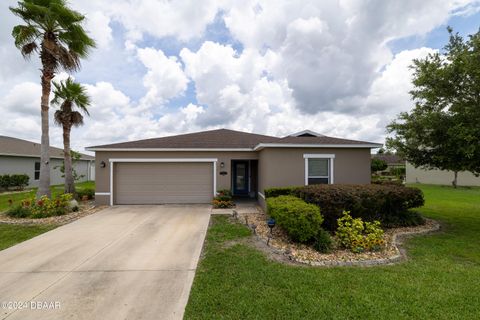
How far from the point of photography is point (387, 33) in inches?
388

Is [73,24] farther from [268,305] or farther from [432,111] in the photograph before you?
[432,111]

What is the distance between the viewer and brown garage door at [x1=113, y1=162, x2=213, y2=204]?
11.9m

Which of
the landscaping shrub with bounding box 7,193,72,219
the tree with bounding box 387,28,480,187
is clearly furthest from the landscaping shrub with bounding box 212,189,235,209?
the tree with bounding box 387,28,480,187

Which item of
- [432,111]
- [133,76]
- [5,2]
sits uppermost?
[5,2]

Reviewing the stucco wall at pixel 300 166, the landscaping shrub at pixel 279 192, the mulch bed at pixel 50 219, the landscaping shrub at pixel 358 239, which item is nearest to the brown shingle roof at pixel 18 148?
the mulch bed at pixel 50 219

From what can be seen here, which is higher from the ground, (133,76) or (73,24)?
(73,24)

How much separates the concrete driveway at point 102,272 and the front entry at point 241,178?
722 centimetres

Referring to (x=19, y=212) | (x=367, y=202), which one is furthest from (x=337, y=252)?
(x=19, y=212)

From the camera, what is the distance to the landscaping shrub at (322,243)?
17.8 feet

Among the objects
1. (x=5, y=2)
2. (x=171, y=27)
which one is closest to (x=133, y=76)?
(x=171, y=27)

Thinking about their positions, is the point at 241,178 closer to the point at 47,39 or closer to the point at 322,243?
the point at 322,243

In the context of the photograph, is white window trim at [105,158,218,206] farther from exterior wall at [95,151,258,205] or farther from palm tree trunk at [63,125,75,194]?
palm tree trunk at [63,125,75,194]

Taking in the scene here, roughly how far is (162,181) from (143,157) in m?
1.50

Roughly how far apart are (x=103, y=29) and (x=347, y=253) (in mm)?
12491
